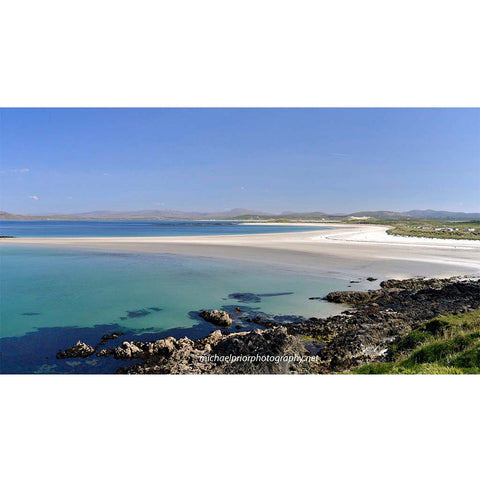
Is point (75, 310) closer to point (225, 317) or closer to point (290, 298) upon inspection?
point (225, 317)

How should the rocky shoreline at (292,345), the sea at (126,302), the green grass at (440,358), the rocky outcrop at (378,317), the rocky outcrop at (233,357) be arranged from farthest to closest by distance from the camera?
the sea at (126,302) → the rocky outcrop at (378,317) → the rocky shoreline at (292,345) → the rocky outcrop at (233,357) → the green grass at (440,358)

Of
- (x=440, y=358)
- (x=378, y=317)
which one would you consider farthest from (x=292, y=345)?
(x=378, y=317)

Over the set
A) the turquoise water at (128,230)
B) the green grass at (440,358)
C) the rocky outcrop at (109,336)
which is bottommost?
the rocky outcrop at (109,336)

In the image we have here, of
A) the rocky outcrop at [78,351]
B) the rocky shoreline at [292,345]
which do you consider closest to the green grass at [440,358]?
the rocky shoreline at [292,345]

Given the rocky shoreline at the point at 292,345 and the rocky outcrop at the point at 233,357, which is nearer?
the rocky outcrop at the point at 233,357

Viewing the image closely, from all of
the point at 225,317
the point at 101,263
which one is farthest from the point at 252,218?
the point at 225,317

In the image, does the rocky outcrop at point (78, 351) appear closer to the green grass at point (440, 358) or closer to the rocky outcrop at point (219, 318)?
the rocky outcrop at point (219, 318)
